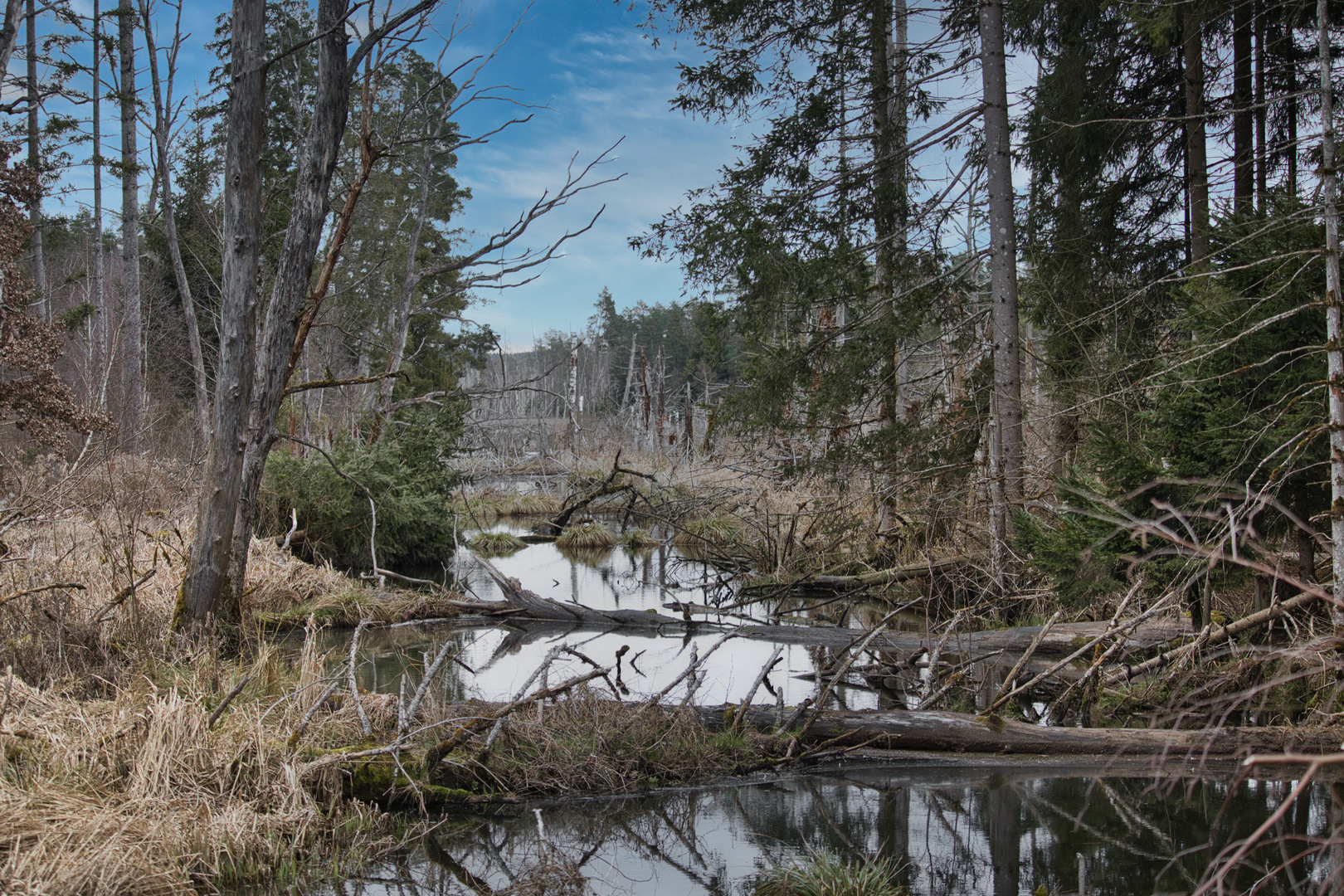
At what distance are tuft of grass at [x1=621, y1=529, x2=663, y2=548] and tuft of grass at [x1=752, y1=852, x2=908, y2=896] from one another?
13.4 meters

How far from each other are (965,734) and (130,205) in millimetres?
23909

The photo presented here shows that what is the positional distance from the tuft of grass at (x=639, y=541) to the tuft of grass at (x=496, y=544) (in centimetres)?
200

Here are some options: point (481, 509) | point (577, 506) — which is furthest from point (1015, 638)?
point (481, 509)

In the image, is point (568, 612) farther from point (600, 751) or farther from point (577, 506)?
point (577, 506)

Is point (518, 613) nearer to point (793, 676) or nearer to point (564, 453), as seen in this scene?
point (793, 676)

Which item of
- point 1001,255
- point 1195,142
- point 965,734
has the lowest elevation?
point 965,734

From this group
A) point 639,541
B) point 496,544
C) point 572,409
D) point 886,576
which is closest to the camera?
point 886,576

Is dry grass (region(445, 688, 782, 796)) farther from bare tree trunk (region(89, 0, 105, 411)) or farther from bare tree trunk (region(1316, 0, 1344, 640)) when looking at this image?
bare tree trunk (region(89, 0, 105, 411))

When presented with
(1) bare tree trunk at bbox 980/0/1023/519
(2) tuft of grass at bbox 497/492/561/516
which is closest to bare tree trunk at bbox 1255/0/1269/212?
(1) bare tree trunk at bbox 980/0/1023/519

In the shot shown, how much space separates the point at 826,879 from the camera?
14.1 ft

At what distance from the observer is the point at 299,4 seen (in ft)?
81.1

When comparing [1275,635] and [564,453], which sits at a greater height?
[564,453]

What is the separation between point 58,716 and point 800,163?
A: 34.8 ft

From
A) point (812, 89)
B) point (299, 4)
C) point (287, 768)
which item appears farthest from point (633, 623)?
point (299, 4)
